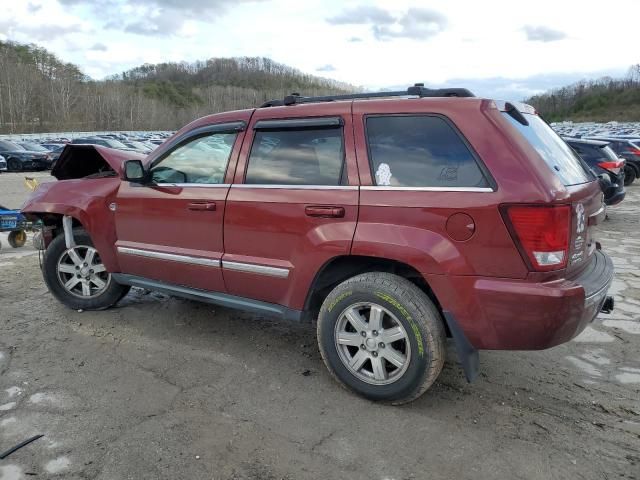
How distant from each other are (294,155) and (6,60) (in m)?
109

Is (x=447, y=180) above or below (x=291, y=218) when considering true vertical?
above

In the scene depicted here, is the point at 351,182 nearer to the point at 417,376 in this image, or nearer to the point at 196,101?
the point at 417,376

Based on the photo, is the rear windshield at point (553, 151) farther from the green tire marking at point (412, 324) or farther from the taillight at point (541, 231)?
the green tire marking at point (412, 324)

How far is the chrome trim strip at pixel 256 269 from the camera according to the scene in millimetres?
3455

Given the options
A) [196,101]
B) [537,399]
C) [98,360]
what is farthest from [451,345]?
[196,101]

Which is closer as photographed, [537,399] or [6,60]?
[537,399]

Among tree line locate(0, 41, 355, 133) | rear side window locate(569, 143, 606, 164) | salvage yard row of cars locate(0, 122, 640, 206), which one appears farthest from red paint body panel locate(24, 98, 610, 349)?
tree line locate(0, 41, 355, 133)

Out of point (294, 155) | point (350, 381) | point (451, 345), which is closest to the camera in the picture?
point (350, 381)

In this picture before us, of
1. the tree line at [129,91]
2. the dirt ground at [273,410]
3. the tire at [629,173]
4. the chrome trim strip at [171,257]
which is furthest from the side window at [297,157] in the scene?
the tree line at [129,91]

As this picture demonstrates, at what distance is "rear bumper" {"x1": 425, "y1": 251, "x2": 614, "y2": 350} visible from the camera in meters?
2.69

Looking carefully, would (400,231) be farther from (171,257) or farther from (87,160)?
(87,160)

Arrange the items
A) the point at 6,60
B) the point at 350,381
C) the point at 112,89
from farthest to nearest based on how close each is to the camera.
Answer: the point at 112,89 < the point at 6,60 < the point at 350,381

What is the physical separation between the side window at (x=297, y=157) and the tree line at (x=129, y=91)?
49.8m

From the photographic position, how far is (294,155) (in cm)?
351
